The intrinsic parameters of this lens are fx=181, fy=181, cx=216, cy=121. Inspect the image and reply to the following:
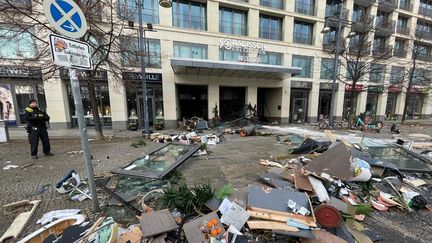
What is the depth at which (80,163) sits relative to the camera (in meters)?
5.34

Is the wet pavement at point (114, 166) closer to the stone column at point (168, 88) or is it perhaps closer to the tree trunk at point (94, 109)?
the tree trunk at point (94, 109)

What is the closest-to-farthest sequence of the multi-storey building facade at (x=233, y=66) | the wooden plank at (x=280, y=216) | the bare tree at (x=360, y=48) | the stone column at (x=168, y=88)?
the wooden plank at (x=280, y=216), the multi-storey building facade at (x=233, y=66), the bare tree at (x=360, y=48), the stone column at (x=168, y=88)

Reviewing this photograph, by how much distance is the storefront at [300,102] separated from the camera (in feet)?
57.0

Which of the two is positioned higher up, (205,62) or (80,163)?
(205,62)

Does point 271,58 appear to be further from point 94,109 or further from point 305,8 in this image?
point 94,109

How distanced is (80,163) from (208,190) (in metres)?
4.50

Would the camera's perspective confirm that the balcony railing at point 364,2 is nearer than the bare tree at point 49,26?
No

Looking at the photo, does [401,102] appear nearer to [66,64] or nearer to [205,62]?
[205,62]

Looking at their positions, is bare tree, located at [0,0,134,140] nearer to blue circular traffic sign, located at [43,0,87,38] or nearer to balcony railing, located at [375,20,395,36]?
blue circular traffic sign, located at [43,0,87,38]

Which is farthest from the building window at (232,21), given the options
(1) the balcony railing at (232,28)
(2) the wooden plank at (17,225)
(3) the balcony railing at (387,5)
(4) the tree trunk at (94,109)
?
(2) the wooden plank at (17,225)

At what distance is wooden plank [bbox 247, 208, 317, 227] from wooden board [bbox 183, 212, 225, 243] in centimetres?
52

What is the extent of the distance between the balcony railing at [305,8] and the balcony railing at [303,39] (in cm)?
191

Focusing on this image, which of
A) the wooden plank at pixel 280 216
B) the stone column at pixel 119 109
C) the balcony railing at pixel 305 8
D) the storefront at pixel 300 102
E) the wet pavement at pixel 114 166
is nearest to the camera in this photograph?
the wooden plank at pixel 280 216

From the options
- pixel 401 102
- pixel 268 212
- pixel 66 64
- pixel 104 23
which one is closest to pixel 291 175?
pixel 268 212
